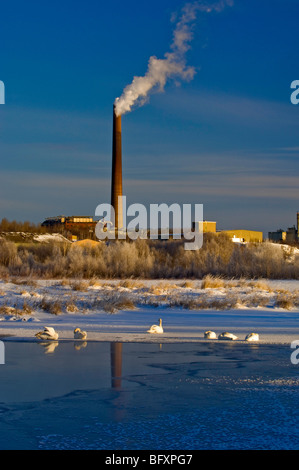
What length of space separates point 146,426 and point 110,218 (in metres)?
53.6

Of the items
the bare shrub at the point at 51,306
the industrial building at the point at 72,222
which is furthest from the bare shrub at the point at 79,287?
the industrial building at the point at 72,222

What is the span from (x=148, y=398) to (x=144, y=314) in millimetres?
8433

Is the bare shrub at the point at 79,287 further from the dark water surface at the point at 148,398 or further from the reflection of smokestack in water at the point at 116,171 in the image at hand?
the reflection of smokestack in water at the point at 116,171

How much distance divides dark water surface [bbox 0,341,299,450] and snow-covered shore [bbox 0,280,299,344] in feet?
5.02

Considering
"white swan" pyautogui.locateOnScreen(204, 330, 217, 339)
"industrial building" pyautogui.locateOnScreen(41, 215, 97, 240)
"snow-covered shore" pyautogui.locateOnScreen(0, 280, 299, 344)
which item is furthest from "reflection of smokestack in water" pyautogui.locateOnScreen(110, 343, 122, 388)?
"industrial building" pyautogui.locateOnScreen(41, 215, 97, 240)

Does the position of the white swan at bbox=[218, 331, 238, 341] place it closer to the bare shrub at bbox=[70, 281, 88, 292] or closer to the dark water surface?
the dark water surface

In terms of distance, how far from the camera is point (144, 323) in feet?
42.2

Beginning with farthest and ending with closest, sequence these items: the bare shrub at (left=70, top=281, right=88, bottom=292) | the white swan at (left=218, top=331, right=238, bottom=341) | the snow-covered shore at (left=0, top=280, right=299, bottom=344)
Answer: the bare shrub at (left=70, top=281, right=88, bottom=292), the snow-covered shore at (left=0, top=280, right=299, bottom=344), the white swan at (left=218, top=331, right=238, bottom=341)

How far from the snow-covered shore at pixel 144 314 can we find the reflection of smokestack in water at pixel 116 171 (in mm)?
36110

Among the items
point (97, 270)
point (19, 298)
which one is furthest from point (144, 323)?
point (97, 270)

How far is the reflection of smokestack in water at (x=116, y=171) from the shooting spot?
179 ft

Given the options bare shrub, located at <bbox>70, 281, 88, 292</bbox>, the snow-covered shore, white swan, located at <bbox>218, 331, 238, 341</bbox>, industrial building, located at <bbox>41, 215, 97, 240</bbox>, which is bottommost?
white swan, located at <bbox>218, 331, 238, 341</bbox>

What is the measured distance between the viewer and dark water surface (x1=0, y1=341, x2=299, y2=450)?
480cm
